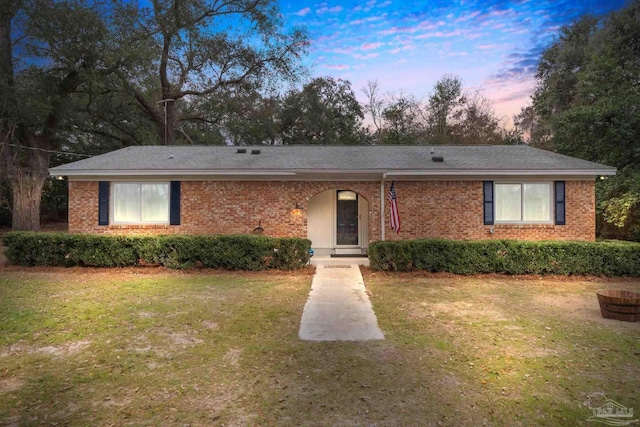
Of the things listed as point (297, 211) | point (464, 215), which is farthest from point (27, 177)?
point (464, 215)

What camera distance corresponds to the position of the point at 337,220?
13219mm

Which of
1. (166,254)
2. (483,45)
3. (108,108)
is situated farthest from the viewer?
(108,108)

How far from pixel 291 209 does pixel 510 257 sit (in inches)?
257

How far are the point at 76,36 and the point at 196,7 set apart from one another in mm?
8798

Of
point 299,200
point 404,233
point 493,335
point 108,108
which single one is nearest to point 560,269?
point 404,233

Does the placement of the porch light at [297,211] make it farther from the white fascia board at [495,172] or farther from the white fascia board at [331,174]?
the white fascia board at [495,172]

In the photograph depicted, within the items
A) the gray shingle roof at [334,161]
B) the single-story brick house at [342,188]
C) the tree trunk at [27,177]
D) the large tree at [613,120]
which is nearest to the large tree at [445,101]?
the large tree at [613,120]

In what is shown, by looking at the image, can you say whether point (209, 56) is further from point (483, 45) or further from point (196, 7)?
point (483, 45)

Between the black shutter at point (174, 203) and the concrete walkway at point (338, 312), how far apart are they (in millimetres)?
5328

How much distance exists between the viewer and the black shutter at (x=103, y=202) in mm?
11672

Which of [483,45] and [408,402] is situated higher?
[483,45]

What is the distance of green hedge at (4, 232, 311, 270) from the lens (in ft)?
32.6

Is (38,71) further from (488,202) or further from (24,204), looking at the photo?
(488,202)

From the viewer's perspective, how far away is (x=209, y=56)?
24578 mm
